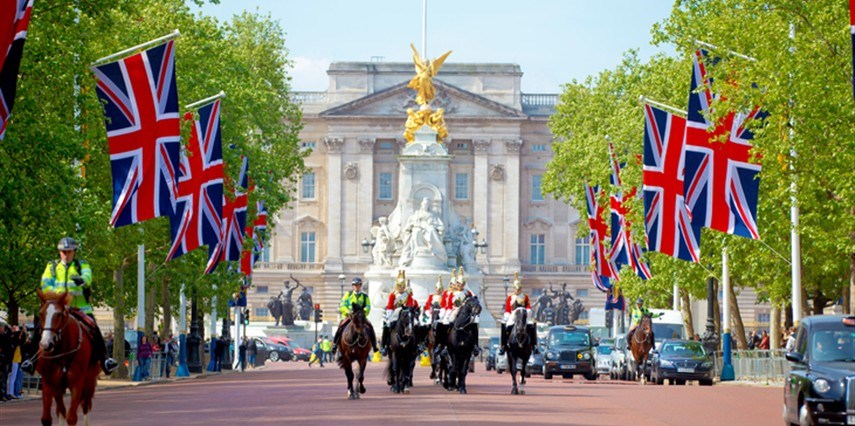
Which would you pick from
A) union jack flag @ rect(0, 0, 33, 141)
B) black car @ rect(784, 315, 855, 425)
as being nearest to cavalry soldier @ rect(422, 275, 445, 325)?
union jack flag @ rect(0, 0, 33, 141)

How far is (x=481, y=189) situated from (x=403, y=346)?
118453 mm

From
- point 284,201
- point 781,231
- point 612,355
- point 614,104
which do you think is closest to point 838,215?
point 781,231

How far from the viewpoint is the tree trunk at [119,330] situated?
58.2 meters

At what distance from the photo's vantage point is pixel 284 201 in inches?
2940

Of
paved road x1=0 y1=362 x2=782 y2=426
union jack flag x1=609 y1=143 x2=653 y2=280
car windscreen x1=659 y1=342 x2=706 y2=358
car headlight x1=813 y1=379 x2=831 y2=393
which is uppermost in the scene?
union jack flag x1=609 y1=143 x2=653 y2=280

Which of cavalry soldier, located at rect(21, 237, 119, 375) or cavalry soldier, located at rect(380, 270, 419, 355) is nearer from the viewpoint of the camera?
cavalry soldier, located at rect(21, 237, 119, 375)

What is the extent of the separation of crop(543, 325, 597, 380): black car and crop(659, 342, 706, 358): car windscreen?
175 inches

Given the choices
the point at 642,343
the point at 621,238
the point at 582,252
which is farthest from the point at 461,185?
the point at 642,343

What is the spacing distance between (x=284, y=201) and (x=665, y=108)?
2617 cm

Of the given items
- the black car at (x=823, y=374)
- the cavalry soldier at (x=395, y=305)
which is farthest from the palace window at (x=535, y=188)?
the black car at (x=823, y=374)

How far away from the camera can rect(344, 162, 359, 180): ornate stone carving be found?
158 metres

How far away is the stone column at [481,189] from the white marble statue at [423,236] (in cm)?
5524

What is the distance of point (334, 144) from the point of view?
157625 mm

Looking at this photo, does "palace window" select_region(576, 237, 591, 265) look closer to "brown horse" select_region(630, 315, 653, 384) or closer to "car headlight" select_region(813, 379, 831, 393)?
"brown horse" select_region(630, 315, 653, 384)
